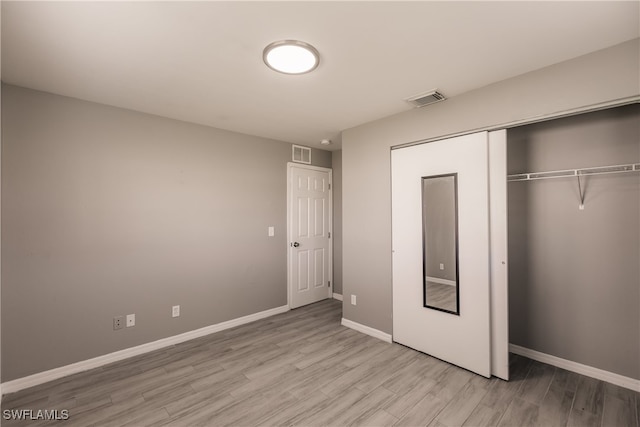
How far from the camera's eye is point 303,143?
444cm

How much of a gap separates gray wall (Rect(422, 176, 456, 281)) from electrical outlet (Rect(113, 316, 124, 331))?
311 cm

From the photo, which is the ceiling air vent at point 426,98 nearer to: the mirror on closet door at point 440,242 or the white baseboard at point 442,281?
the mirror on closet door at point 440,242

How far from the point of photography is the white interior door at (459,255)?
249cm

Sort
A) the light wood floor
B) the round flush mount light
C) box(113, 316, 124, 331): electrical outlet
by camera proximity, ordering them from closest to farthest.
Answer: the round flush mount light → the light wood floor → box(113, 316, 124, 331): electrical outlet

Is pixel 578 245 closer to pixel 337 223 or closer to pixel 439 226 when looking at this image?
pixel 439 226

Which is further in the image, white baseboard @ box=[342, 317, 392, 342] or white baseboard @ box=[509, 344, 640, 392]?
white baseboard @ box=[342, 317, 392, 342]

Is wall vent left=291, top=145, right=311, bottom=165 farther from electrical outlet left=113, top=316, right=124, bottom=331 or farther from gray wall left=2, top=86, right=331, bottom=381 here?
electrical outlet left=113, top=316, right=124, bottom=331

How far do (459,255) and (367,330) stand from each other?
1.48 meters

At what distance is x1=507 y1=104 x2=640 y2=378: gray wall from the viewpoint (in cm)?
233

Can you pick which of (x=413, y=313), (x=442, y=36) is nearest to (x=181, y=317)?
(x=413, y=313)

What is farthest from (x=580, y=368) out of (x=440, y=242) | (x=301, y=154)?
(x=301, y=154)

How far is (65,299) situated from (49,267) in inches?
12.7

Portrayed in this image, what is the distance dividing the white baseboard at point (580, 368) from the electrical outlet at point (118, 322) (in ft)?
13.0

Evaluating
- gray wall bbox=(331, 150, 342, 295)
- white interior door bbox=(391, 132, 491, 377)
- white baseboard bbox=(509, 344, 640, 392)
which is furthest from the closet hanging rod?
gray wall bbox=(331, 150, 342, 295)
